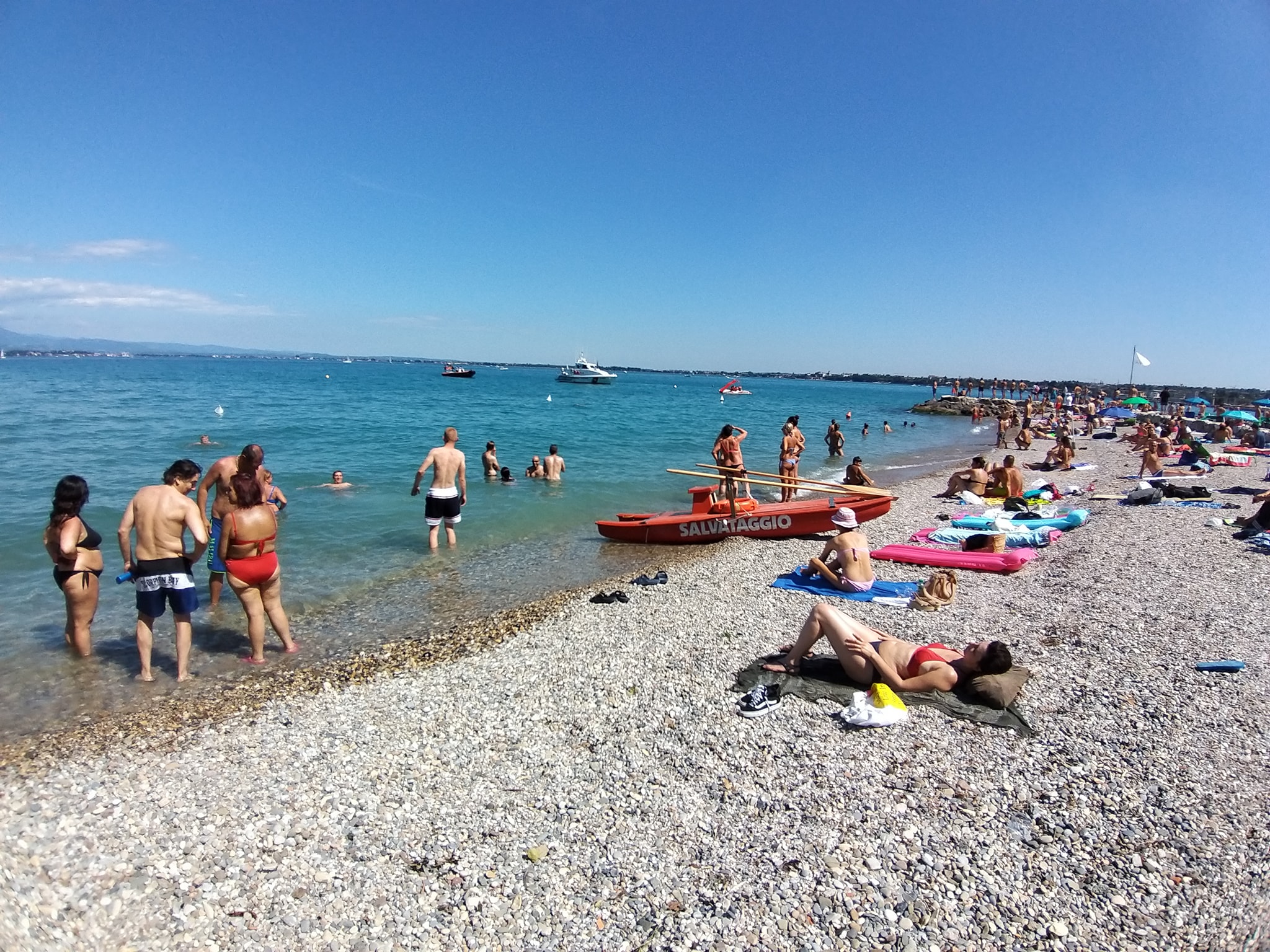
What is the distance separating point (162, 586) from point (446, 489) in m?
5.34

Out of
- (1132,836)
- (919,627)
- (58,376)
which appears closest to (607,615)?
(919,627)

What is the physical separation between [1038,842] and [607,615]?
513 centimetres

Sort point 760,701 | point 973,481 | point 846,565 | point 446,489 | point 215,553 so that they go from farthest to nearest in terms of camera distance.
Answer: point 973,481 < point 446,489 < point 846,565 < point 215,553 < point 760,701

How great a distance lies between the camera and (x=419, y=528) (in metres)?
13.3

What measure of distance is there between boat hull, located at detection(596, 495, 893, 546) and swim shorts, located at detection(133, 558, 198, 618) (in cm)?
739

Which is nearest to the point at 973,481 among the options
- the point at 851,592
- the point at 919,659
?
the point at 851,592

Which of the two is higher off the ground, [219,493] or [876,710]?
[219,493]

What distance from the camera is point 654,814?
4172 millimetres

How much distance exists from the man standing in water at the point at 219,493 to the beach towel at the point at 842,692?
533 centimetres

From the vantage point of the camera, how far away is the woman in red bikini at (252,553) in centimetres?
625

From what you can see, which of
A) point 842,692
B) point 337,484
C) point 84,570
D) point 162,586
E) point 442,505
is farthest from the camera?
point 337,484

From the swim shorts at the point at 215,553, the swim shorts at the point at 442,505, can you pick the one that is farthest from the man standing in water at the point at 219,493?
the swim shorts at the point at 442,505

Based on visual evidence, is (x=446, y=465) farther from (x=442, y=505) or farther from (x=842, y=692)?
(x=842, y=692)

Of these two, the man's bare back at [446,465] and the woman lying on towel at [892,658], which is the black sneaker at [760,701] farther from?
the man's bare back at [446,465]
